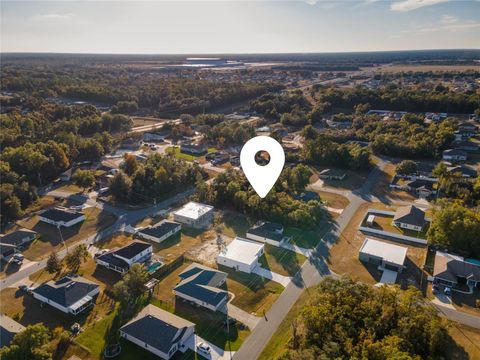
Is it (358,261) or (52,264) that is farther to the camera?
(358,261)

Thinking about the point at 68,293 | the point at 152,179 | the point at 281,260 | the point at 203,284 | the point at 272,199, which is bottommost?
the point at 281,260

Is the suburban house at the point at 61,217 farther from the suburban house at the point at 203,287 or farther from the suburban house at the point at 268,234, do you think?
the suburban house at the point at 268,234

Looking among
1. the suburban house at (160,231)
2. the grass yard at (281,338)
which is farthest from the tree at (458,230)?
the suburban house at (160,231)

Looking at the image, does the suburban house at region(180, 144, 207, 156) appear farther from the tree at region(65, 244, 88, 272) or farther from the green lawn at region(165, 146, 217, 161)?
the tree at region(65, 244, 88, 272)

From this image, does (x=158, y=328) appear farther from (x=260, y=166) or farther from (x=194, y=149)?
(x=194, y=149)

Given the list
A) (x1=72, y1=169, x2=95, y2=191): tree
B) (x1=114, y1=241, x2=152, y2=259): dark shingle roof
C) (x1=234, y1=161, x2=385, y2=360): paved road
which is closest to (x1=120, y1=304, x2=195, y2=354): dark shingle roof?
(x1=234, y1=161, x2=385, y2=360): paved road

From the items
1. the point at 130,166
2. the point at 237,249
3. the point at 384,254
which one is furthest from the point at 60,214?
the point at 384,254
